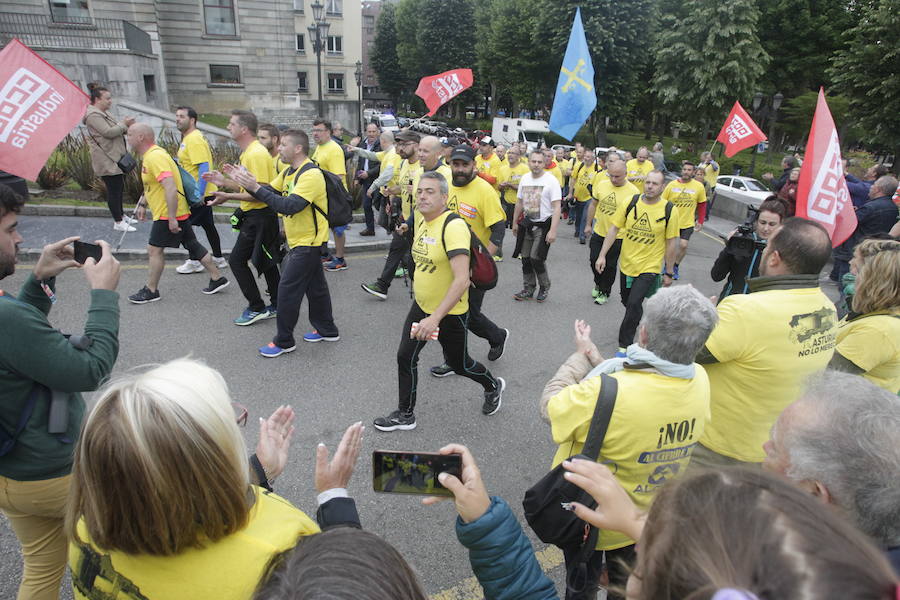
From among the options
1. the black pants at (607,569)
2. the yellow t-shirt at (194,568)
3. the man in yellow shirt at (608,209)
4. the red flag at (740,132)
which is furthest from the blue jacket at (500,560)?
the red flag at (740,132)

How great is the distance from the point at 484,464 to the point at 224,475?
9.22ft

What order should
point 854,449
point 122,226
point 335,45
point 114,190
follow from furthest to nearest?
point 335,45, point 122,226, point 114,190, point 854,449

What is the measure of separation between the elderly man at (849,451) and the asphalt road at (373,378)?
1.91 metres

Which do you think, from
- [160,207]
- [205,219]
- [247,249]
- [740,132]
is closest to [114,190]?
[205,219]

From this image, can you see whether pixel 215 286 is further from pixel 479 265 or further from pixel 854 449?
pixel 854 449

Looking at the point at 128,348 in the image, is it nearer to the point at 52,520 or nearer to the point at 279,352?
Answer: the point at 279,352

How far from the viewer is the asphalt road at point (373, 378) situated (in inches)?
125

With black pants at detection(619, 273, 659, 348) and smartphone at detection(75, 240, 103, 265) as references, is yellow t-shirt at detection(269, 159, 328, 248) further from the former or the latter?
black pants at detection(619, 273, 659, 348)

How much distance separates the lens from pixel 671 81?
2802 centimetres

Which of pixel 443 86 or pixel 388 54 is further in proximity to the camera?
pixel 388 54

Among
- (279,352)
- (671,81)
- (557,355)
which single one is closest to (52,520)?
(279,352)

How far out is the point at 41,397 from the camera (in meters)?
1.96

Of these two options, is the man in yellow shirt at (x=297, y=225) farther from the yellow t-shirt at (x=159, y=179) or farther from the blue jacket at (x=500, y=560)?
the blue jacket at (x=500, y=560)

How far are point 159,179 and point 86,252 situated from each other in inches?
151
